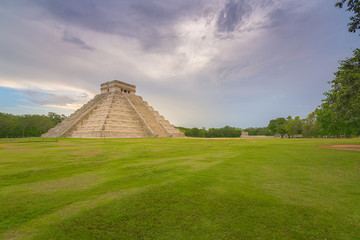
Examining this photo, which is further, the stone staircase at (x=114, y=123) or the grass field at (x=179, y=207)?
the stone staircase at (x=114, y=123)

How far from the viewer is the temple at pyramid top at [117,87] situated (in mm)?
72250

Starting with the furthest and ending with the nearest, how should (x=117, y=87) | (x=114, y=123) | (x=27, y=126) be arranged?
(x=27, y=126) → (x=117, y=87) → (x=114, y=123)

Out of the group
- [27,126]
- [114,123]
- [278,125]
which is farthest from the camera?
[278,125]

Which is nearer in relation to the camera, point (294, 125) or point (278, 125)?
point (294, 125)

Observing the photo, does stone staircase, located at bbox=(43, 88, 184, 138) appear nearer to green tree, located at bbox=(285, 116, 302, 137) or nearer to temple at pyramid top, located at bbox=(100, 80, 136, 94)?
temple at pyramid top, located at bbox=(100, 80, 136, 94)

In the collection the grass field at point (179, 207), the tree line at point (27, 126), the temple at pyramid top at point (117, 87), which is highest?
the temple at pyramid top at point (117, 87)

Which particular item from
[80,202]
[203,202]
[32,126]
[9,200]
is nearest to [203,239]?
[203,202]

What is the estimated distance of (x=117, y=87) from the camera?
237 ft

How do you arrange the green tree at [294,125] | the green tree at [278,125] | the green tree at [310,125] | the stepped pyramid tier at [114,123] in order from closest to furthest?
the stepped pyramid tier at [114,123] < the green tree at [310,125] < the green tree at [294,125] < the green tree at [278,125]

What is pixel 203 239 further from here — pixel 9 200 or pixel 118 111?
pixel 118 111

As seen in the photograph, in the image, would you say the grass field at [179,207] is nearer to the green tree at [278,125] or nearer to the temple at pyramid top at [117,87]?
the temple at pyramid top at [117,87]

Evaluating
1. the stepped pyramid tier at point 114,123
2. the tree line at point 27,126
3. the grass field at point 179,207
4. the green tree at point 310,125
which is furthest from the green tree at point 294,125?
the tree line at point 27,126

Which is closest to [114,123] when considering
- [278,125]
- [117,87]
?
[117,87]

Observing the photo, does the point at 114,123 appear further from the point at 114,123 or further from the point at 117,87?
the point at 117,87
